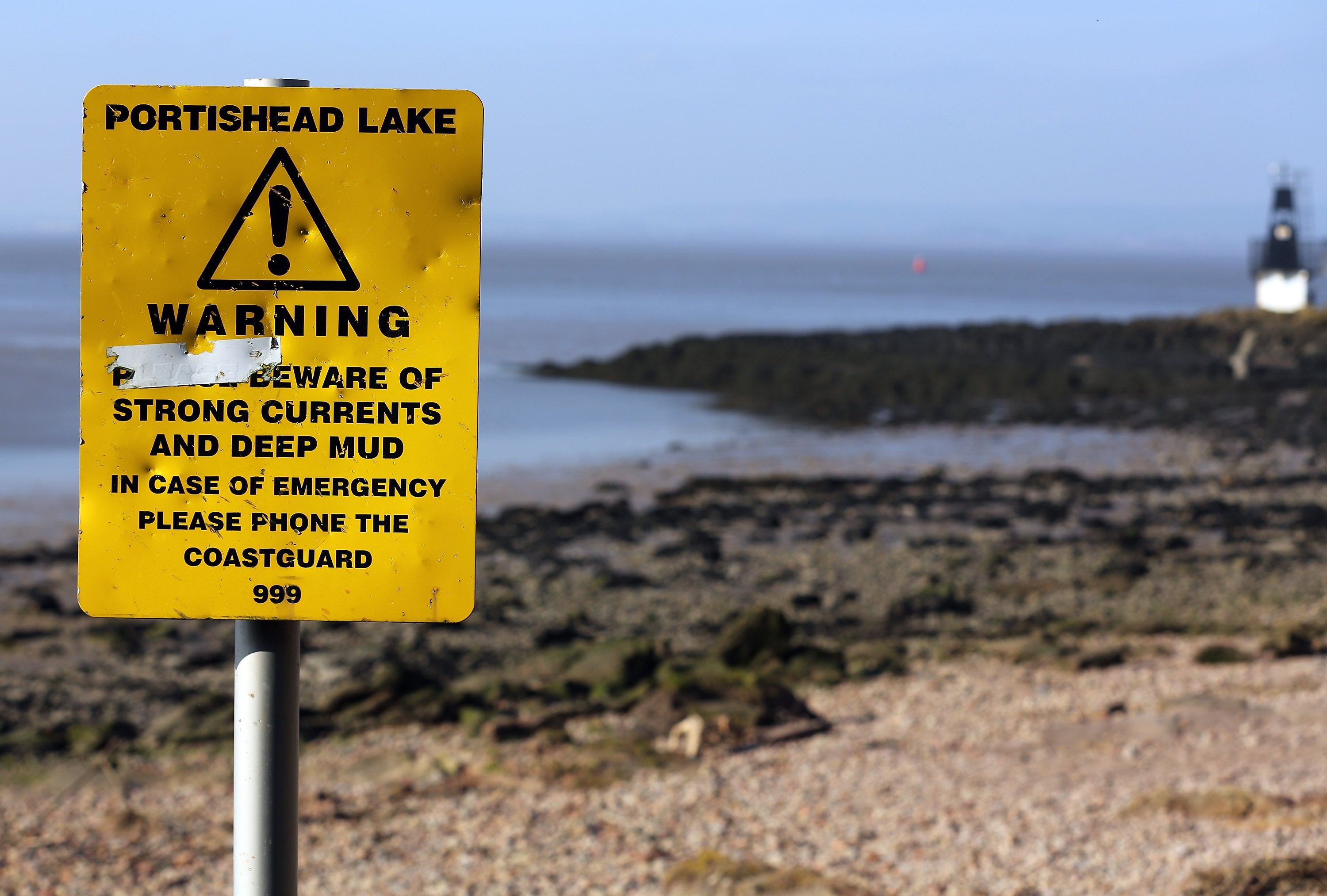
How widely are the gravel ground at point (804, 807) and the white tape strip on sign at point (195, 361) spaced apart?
4182mm

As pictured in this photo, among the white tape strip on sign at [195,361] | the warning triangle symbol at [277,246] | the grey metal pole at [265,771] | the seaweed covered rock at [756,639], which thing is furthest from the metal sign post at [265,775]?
the seaweed covered rock at [756,639]

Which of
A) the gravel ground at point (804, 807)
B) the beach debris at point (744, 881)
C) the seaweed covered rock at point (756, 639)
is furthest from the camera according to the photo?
the seaweed covered rock at point (756, 639)

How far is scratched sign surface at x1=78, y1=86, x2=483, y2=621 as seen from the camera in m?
2.27

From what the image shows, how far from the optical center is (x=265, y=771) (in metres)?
2.26

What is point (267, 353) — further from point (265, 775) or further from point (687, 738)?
point (687, 738)

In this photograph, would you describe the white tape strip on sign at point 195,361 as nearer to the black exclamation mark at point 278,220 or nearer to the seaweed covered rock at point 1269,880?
the black exclamation mark at point 278,220

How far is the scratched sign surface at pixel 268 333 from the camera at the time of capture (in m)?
2.27

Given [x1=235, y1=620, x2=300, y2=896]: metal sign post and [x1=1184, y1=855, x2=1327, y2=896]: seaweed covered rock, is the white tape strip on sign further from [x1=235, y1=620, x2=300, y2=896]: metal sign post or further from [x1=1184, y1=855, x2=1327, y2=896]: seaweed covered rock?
[x1=1184, y1=855, x2=1327, y2=896]: seaweed covered rock

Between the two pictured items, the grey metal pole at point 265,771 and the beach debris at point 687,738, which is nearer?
the grey metal pole at point 265,771

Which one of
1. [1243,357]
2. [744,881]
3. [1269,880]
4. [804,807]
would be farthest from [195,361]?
[1243,357]

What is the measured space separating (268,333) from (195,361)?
0.14m

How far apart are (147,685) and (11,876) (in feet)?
12.9

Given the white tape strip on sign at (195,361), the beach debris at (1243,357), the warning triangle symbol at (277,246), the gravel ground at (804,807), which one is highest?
the beach debris at (1243,357)

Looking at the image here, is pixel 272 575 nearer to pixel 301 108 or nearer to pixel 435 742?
pixel 301 108
